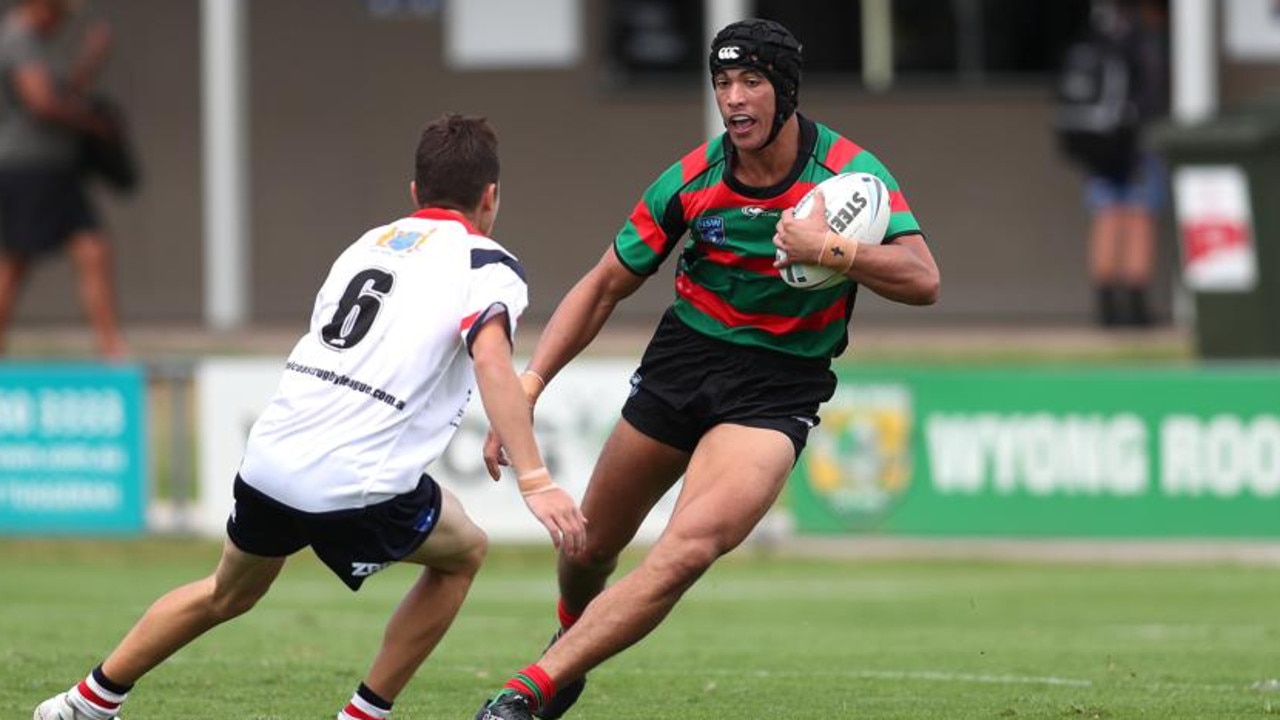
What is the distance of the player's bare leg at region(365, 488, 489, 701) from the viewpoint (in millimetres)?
7129

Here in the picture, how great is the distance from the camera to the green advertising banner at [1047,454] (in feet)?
48.6

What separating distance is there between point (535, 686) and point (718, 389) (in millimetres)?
1099

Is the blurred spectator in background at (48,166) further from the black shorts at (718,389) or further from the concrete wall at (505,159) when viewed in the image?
the black shorts at (718,389)

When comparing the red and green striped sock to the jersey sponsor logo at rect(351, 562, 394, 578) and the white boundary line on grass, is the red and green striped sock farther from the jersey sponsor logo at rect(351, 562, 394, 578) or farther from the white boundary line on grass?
the white boundary line on grass

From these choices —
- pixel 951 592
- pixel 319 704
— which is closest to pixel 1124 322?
pixel 951 592

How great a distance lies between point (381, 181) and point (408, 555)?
14714mm

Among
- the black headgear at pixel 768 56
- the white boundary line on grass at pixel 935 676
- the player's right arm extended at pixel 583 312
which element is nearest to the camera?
the black headgear at pixel 768 56

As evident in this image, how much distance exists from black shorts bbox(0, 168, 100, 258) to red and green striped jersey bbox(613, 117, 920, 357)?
34.1ft

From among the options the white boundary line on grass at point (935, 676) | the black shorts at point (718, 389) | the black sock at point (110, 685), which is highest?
the black shorts at point (718, 389)

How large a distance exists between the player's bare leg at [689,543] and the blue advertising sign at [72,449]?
894cm

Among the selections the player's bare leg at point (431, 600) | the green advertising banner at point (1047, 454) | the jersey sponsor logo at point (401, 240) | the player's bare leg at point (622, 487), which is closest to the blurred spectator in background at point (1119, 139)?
the green advertising banner at point (1047, 454)

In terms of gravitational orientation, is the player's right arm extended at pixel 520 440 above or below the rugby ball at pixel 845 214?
below

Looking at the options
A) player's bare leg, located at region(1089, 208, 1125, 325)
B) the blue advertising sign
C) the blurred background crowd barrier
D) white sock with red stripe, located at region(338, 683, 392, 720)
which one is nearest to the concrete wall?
the blurred background crowd barrier

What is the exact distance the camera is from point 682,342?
7.73 metres
